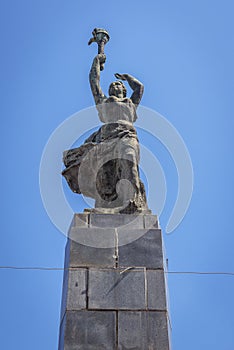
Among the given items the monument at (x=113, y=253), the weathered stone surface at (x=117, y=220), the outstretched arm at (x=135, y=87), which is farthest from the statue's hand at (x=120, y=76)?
the weathered stone surface at (x=117, y=220)

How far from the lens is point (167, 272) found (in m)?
8.77

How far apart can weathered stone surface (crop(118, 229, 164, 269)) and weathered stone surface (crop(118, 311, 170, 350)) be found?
837 millimetres

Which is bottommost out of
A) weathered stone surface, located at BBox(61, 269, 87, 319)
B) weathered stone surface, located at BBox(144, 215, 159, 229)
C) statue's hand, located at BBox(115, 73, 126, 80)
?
weathered stone surface, located at BBox(61, 269, 87, 319)

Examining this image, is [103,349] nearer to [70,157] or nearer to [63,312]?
[63,312]

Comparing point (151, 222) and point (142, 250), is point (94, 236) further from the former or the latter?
point (151, 222)

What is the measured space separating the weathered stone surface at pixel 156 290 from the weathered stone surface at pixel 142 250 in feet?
0.48

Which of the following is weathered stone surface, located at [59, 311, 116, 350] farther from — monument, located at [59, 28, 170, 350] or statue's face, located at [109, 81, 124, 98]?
statue's face, located at [109, 81, 124, 98]

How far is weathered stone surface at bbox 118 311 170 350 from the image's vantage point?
24.8ft

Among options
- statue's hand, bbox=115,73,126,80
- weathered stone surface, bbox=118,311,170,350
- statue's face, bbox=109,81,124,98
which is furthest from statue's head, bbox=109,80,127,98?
weathered stone surface, bbox=118,311,170,350

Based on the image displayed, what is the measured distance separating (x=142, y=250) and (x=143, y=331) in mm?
1369

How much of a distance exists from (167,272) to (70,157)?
3.15 metres

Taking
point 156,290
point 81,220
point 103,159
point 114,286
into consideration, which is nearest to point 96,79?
point 103,159

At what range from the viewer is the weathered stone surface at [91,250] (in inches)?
330

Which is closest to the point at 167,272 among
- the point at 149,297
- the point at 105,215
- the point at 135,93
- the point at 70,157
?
the point at 149,297
